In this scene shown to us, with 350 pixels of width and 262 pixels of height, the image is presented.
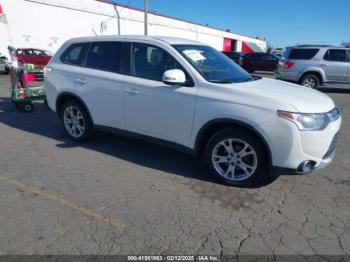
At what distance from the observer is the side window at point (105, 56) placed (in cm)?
470

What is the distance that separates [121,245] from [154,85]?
2174mm

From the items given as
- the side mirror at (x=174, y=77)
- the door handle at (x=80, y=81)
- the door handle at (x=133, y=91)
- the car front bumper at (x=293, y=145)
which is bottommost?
the car front bumper at (x=293, y=145)

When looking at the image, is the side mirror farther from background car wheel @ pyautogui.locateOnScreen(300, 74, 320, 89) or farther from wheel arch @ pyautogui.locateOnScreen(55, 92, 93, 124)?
background car wheel @ pyautogui.locateOnScreen(300, 74, 320, 89)

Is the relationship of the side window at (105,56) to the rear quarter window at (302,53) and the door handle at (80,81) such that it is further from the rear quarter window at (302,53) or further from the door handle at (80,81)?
the rear quarter window at (302,53)

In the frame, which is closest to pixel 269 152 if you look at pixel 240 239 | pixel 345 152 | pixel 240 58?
pixel 240 239

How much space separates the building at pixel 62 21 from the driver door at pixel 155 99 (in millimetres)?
19387

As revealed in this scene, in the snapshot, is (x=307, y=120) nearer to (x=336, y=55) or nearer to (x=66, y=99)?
(x=66, y=99)

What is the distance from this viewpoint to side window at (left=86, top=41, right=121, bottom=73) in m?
4.70

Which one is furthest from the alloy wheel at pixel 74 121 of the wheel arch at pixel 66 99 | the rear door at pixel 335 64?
the rear door at pixel 335 64

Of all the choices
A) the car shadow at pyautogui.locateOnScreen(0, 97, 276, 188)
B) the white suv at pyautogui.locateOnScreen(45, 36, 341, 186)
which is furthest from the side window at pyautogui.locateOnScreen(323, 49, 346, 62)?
the car shadow at pyautogui.locateOnScreen(0, 97, 276, 188)

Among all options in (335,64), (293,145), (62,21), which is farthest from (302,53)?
(62,21)

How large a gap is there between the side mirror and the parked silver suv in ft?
33.0

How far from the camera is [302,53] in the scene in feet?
41.2

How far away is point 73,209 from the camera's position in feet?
10.8
